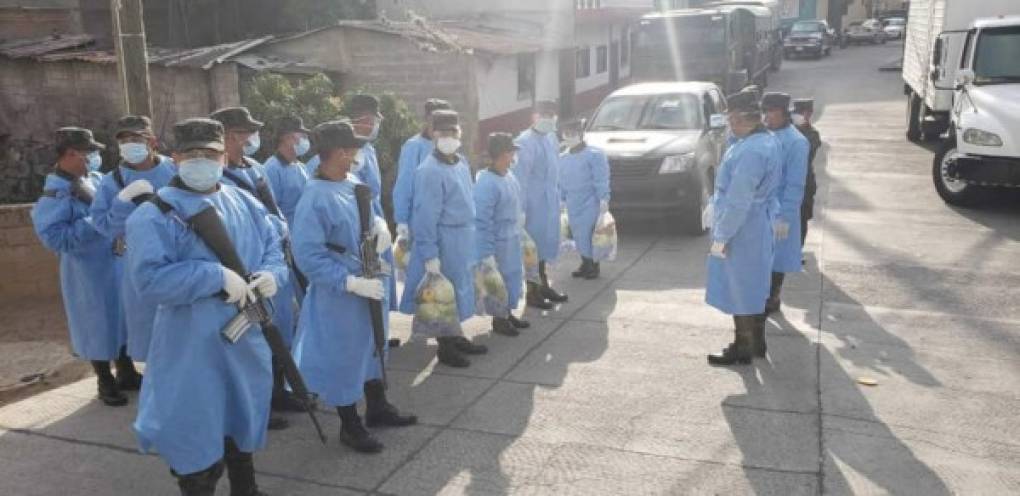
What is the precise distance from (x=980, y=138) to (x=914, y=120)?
6.62 m

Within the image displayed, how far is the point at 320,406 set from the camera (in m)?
5.49

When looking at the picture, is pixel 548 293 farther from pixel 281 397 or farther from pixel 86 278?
pixel 86 278

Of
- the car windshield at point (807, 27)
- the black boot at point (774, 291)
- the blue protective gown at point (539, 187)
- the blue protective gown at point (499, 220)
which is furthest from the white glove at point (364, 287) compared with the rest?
the car windshield at point (807, 27)

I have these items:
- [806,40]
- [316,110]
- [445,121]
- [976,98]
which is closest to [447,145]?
[445,121]

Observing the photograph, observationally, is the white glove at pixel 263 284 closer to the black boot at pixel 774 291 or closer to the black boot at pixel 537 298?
the black boot at pixel 537 298

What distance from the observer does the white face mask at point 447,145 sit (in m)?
5.61

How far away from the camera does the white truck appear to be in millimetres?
10148

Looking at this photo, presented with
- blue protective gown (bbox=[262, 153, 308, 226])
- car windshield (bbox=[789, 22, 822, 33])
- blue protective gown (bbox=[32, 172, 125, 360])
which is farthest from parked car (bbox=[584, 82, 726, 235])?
car windshield (bbox=[789, 22, 822, 33])

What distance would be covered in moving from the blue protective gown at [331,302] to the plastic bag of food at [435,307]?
119 centimetres

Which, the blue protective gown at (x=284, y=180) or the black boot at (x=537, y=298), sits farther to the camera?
the black boot at (x=537, y=298)

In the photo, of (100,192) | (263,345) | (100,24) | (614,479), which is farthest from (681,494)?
(100,24)

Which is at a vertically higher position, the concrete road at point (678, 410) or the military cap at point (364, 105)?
the military cap at point (364, 105)

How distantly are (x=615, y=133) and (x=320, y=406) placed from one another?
661cm

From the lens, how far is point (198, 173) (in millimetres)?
3551
